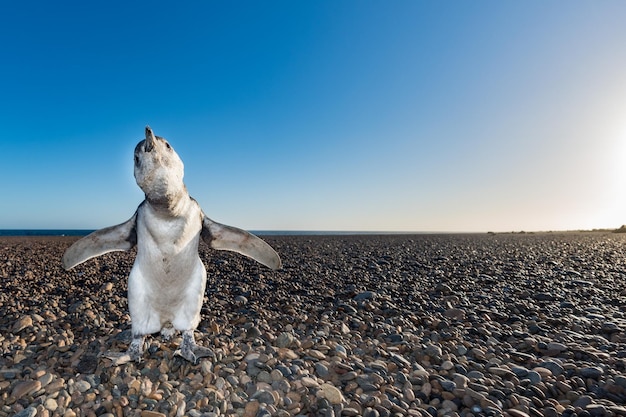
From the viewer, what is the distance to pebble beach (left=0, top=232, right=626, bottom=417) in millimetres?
3066

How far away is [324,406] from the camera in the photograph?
9.84 feet

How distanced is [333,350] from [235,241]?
5.61 ft

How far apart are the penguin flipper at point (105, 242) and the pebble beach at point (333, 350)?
1012 millimetres

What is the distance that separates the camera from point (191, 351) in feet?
12.3

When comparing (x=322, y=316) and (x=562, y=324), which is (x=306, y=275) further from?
(x=562, y=324)

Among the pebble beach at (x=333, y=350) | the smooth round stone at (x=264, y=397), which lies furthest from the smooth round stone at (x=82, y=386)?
the smooth round stone at (x=264, y=397)

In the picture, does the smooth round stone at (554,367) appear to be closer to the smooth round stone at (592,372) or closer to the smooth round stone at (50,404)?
the smooth round stone at (592,372)

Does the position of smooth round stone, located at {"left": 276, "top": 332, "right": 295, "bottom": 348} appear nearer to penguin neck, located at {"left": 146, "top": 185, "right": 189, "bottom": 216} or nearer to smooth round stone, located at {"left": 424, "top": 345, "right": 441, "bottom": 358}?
smooth round stone, located at {"left": 424, "top": 345, "right": 441, "bottom": 358}

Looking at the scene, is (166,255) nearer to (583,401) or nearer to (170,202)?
(170,202)

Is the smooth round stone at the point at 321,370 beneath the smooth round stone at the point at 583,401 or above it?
above

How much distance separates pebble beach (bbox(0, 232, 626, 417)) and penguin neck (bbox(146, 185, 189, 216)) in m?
1.56

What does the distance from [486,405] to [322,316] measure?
2714 millimetres

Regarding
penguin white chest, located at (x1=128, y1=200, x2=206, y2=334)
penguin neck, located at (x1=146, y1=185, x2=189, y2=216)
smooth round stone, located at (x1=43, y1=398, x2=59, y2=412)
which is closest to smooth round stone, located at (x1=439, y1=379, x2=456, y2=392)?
penguin white chest, located at (x1=128, y1=200, x2=206, y2=334)

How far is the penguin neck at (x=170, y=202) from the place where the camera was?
3.23m
